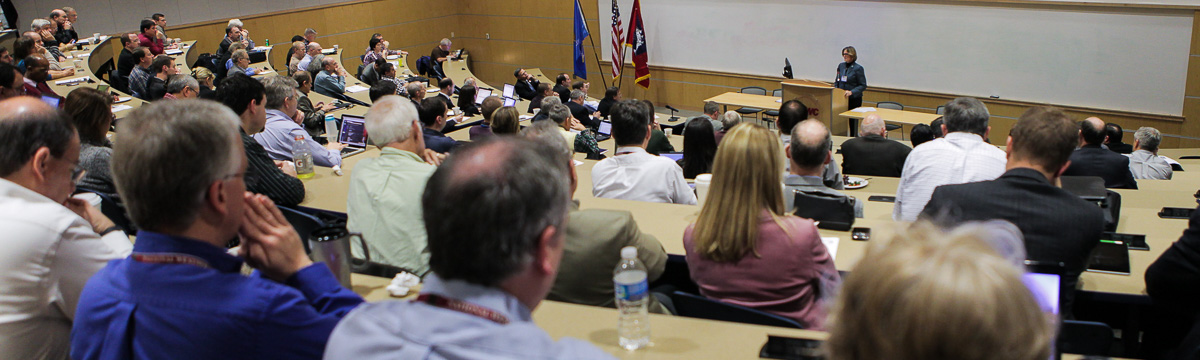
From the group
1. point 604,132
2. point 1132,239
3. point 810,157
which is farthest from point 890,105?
point 1132,239

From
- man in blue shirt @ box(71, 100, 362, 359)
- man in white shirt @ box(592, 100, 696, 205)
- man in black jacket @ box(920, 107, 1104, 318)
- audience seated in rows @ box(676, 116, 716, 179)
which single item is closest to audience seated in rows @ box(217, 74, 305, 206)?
man in white shirt @ box(592, 100, 696, 205)

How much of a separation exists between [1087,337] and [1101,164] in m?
3.62

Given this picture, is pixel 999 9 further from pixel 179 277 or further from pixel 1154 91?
pixel 179 277

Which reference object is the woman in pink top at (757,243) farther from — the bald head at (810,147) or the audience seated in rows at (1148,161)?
the audience seated in rows at (1148,161)

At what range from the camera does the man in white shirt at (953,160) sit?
3904mm

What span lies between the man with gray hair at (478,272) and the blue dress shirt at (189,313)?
35 cm

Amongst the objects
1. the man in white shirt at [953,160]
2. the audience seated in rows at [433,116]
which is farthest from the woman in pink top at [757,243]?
the audience seated in rows at [433,116]

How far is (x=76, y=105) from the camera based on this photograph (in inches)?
130

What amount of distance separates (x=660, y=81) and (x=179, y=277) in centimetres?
1236

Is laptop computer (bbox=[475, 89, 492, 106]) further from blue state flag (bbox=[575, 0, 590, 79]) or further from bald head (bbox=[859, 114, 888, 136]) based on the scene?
bald head (bbox=[859, 114, 888, 136])

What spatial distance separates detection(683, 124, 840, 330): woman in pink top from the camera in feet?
7.91

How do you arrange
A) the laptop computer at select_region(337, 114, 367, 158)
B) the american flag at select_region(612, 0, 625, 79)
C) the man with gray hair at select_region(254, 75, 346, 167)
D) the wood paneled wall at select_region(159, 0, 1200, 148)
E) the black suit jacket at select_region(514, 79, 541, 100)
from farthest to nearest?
1. the wood paneled wall at select_region(159, 0, 1200, 148)
2. the american flag at select_region(612, 0, 625, 79)
3. the black suit jacket at select_region(514, 79, 541, 100)
4. the laptop computer at select_region(337, 114, 367, 158)
5. the man with gray hair at select_region(254, 75, 346, 167)

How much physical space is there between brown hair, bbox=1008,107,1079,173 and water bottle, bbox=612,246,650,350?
5.78 ft

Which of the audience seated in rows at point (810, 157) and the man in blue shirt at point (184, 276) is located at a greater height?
the man in blue shirt at point (184, 276)
